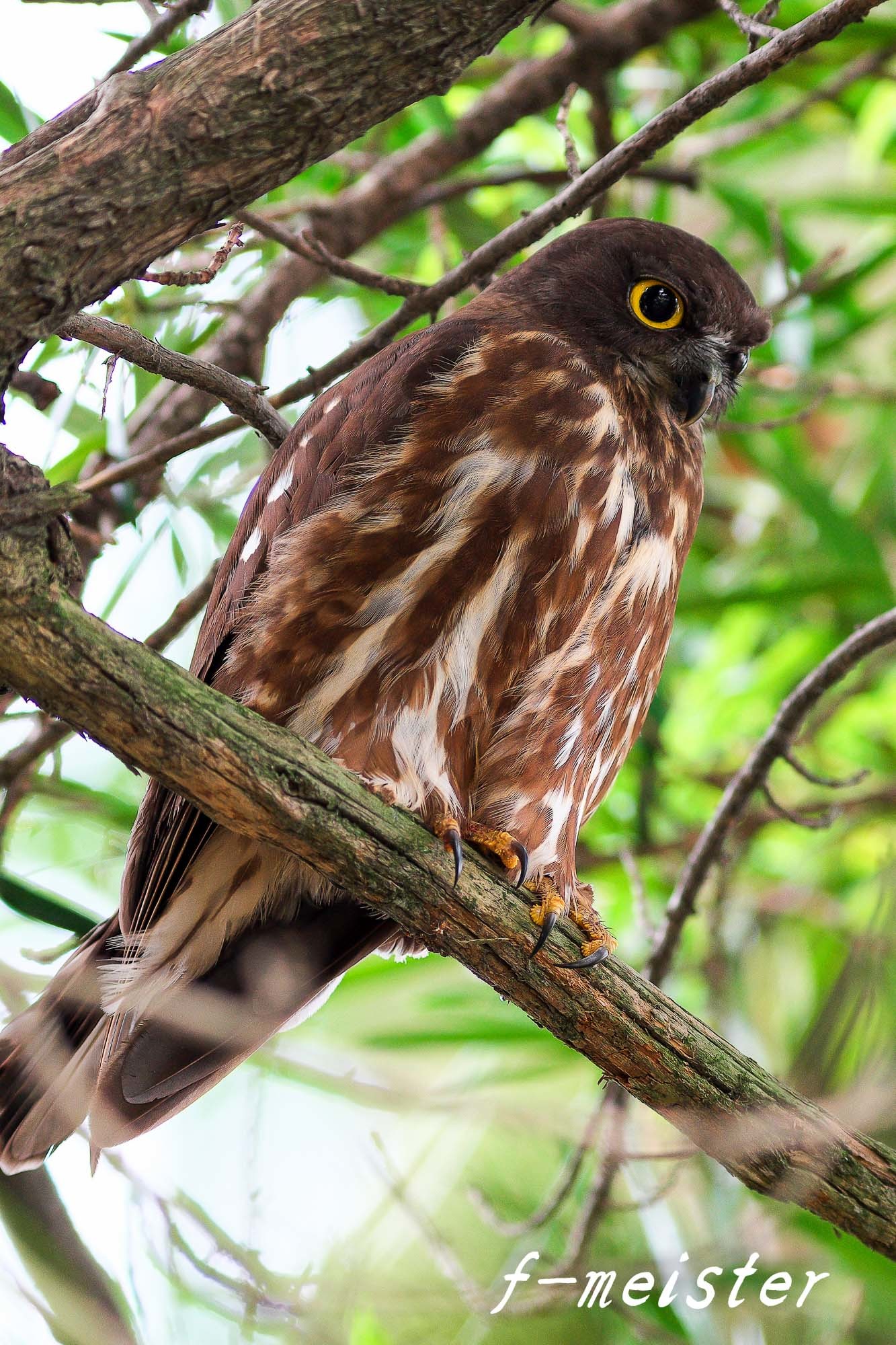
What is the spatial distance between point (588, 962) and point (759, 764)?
2.98 feet

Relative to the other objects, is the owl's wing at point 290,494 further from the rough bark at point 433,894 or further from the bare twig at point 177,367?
the rough bark at point 433,894

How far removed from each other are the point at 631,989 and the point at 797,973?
2255 mm

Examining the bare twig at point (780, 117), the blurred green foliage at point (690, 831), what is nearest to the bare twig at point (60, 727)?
the blurred green foliage at point (690, 831)

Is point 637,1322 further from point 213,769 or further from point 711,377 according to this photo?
point 711,377

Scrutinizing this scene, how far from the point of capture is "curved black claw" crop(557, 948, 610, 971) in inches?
84.0

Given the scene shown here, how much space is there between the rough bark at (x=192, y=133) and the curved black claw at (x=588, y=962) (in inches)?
49.4

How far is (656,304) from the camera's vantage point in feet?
9.55

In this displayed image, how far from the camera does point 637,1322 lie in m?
2.93

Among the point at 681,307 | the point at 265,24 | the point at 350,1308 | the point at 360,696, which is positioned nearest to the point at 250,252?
the point at 681,307

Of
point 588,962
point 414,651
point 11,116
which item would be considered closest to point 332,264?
point 414,651

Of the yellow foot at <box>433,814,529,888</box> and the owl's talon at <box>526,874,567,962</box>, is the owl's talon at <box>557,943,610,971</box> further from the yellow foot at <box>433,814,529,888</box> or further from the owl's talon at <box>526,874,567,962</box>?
the yellow foot at <box>433,814,529,888</box>

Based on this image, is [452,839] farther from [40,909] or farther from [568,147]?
[568,147]

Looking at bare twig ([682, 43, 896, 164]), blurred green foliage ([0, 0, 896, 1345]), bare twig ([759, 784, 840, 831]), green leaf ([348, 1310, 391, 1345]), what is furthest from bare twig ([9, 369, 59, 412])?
bare twig ([682, 43, 896, 164])

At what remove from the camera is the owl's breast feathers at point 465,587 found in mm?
2289
